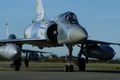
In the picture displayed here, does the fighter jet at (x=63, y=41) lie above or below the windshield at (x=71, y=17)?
below

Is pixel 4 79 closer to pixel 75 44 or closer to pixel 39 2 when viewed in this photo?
pixel 75 44

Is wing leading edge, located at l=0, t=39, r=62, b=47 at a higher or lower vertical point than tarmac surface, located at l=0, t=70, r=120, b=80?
higher

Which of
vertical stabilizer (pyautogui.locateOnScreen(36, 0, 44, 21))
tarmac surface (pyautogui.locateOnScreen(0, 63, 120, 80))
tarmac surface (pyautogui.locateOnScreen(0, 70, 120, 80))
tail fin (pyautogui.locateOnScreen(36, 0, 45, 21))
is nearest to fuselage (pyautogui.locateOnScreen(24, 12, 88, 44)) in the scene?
tarmac surface (pyautogui.locateOnScreen(0, 63, 120, 80))

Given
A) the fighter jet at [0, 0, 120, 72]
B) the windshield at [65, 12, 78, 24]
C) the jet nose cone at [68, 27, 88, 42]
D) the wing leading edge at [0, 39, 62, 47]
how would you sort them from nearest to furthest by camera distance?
the jet nose cone at [68, 27, 88, 42], the fighter jet at [0, 0, 120, 72], the windshield at [65, 12, 78, 24], the wing leading edge at [0, 39, 62, 47]

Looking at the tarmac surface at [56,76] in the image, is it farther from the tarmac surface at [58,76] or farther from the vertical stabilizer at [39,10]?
the vertical stabilizer at [39,10]

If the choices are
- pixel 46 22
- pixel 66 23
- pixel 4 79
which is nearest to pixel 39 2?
pixel 46 22

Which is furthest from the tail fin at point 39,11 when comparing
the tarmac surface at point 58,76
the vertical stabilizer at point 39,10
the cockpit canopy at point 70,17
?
the tarmac surface at point 58,76

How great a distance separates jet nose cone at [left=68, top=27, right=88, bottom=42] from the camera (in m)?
28.9

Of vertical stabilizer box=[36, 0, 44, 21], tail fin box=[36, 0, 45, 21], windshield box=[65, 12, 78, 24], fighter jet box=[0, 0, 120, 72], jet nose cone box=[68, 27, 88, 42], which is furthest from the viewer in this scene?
vertical stabilizer box=[36, 0, 44, 21]

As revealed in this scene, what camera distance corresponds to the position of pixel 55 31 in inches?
1244

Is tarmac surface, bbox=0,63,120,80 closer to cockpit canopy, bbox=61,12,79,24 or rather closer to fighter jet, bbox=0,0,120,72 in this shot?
fighter jet, bbox=0,0,120,72

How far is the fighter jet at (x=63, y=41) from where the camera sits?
30.0 m

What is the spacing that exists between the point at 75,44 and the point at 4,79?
10.2 metres

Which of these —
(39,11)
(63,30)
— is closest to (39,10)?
(39,11)
